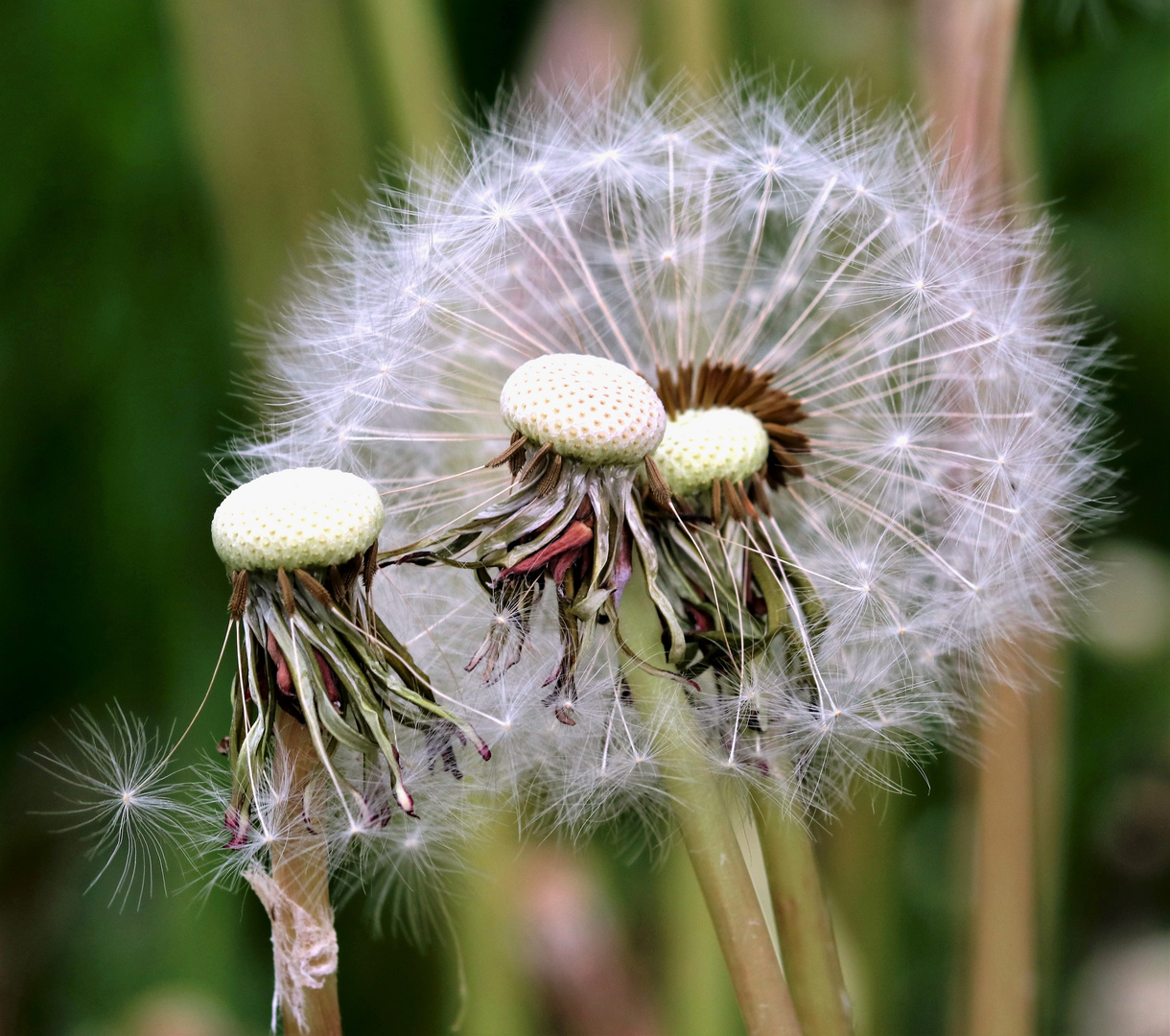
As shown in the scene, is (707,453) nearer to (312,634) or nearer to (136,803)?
(312,634)

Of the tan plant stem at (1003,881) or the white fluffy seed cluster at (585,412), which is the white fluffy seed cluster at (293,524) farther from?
the tan plant stem at (1003,881)

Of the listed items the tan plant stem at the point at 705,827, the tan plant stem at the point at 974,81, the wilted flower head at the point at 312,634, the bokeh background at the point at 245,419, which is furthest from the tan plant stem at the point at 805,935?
the tan plant stem at the point at 974,81

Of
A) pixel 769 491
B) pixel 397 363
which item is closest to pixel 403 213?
pixel 397 363

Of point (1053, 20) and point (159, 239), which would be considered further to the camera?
point (159, 239)

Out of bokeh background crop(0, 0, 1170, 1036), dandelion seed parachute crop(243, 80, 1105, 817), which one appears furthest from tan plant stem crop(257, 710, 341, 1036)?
bokeh background crop(0, 0, 1170, 1036)

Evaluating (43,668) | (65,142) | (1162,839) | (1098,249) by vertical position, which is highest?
(65,142)

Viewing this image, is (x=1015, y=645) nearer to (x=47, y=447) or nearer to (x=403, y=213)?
(x=403, y=213)

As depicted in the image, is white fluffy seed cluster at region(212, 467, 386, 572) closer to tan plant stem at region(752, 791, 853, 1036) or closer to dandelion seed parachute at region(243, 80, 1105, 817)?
dandelion seed parachute at region(243, 80, 1105, 817)
